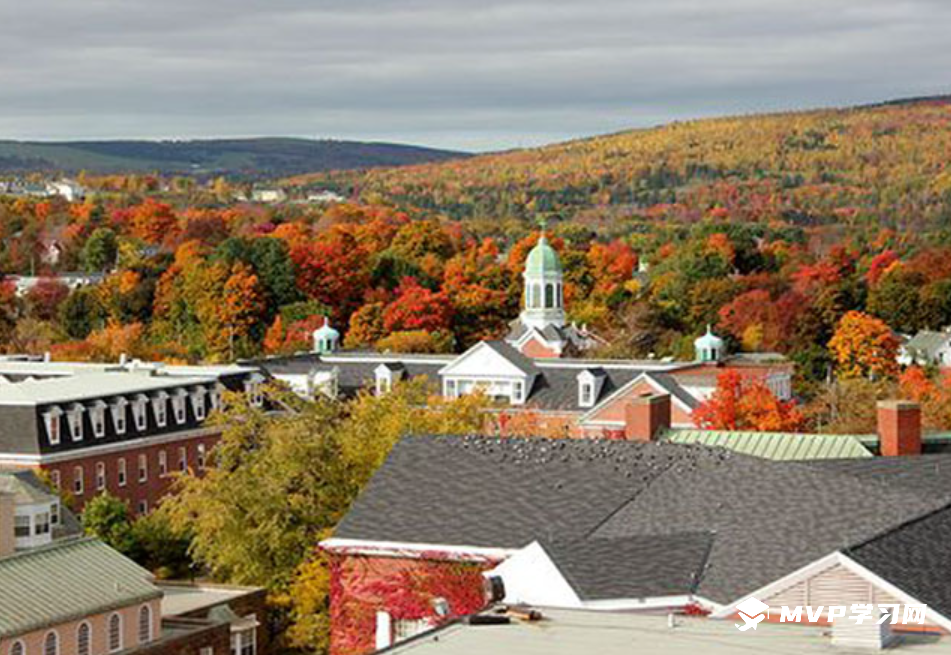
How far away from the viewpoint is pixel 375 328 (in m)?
125

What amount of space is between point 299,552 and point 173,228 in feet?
454

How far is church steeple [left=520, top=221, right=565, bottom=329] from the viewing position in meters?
112

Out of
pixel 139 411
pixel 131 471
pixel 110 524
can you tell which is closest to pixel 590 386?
pixel 139 411

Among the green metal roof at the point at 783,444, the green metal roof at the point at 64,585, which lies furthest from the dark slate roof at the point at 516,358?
the green metal roof at the point at 64,585

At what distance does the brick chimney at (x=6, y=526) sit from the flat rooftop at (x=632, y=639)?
19618 mm

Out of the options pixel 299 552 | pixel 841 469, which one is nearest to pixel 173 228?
pixel 299 552

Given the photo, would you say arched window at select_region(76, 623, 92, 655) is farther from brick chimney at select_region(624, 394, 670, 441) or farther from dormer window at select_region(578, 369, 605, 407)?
dormer window at select_region(578, 369, 605, 407)

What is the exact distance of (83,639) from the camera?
46594 millimetres

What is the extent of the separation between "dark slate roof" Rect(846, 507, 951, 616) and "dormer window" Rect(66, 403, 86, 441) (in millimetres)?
45591

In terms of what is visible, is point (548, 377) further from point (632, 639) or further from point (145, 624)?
point (632, 639)

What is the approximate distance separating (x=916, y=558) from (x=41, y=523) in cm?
2366

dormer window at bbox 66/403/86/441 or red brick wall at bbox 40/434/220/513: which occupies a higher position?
dormer window at bbox 66/403/86/441

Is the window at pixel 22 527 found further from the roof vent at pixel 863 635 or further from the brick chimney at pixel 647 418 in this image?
the roof vent at pixel 863 635

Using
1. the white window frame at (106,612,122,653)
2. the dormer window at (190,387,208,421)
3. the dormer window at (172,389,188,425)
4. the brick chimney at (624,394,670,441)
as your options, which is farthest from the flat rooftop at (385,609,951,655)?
the dormer window at (190,387,208,421)
